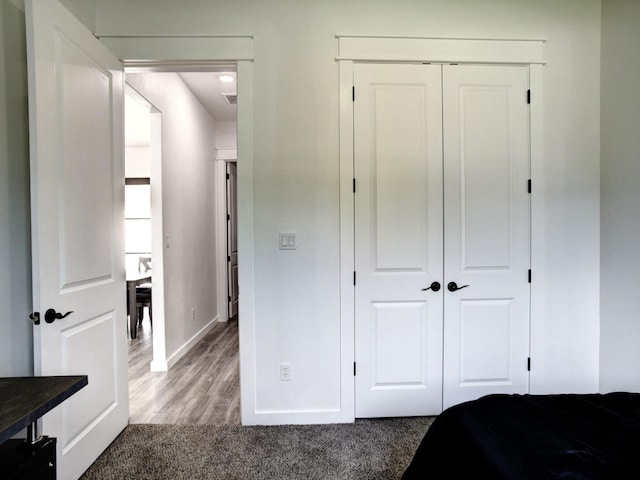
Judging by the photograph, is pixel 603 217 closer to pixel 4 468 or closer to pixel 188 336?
pixel 4 468

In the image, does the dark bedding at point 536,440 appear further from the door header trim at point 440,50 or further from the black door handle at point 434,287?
the door header trim at point 440,50

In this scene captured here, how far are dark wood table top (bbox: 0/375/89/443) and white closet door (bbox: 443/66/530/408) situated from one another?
6.55 ft

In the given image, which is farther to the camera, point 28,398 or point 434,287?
point 434,287

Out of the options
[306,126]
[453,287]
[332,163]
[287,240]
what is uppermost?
[306,126]

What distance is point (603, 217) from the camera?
2.07 m

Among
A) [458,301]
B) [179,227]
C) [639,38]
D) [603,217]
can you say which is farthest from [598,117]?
[179,227]

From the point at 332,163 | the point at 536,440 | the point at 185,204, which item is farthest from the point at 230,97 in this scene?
the point at 536,440

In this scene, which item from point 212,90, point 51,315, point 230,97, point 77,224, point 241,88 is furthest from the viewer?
point 230,97

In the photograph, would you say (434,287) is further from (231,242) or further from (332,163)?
(231,242)

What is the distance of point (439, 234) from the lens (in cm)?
203

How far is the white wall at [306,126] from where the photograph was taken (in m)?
1.97

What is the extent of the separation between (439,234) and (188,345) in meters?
2.89

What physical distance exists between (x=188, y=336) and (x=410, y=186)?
9.42 feet

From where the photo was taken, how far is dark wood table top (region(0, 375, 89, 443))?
85cm
